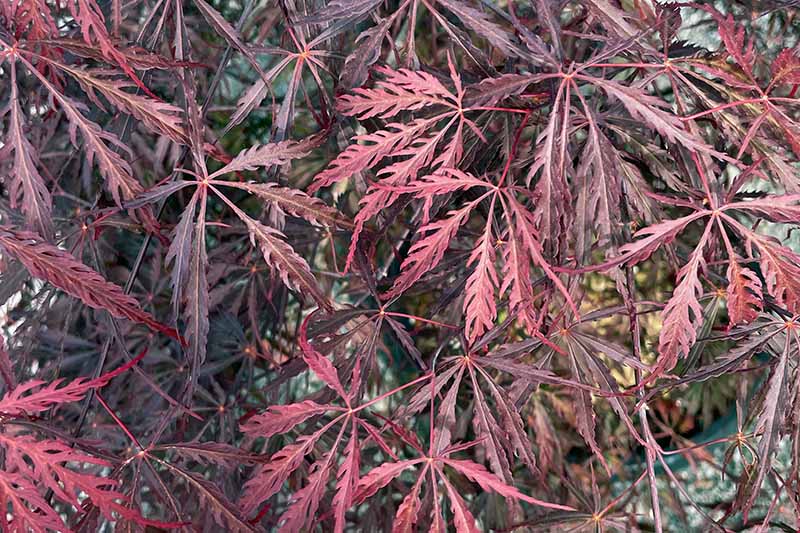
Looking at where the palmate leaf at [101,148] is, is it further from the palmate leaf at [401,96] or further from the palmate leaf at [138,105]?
the palmate leaf at [401,96]

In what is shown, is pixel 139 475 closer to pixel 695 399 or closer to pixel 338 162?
pixel 338 162

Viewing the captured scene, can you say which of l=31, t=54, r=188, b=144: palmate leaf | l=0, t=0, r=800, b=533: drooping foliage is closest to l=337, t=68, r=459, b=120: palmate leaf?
l=0, t=0, r=800, b=533: drooping foliage

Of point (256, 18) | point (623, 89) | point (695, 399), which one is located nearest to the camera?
point (623, 89)

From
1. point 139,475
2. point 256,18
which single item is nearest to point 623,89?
point 139,475

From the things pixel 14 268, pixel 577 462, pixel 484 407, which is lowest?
pixel 577 462

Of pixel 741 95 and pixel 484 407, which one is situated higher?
pixel 741 95

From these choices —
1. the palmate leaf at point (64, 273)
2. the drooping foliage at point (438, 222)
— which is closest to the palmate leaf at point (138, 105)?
the drooping foliage at point (438, 222)

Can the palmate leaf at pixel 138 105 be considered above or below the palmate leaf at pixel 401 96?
above

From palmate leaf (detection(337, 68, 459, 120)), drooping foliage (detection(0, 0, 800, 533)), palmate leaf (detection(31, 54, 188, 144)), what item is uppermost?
palmate leaf (detection(31, 54, 188, 144))

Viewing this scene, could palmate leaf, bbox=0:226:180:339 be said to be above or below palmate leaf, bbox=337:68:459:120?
below

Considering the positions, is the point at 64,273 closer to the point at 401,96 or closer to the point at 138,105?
the point at 138,105

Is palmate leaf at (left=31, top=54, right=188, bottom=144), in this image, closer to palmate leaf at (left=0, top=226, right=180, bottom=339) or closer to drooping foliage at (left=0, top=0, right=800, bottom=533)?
drooping foliage at (left=0, top=0, right=800, bottom=533)

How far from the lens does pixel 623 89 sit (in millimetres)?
522

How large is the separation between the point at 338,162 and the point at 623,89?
23 centimetres
